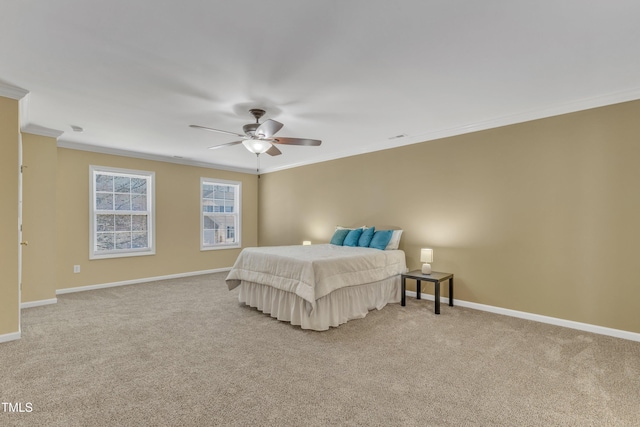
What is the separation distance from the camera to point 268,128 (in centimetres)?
329

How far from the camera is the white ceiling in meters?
1.96

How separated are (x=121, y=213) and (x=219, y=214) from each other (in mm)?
2046

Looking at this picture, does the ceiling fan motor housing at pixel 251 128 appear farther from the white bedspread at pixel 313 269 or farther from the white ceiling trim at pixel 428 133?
the white ceiling trim at pixel 428 133

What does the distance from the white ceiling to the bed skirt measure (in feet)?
7.24

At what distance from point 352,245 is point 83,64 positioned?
13.2 ft

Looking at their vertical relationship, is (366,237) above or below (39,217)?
below

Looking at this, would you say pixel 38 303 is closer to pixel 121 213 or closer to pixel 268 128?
pixel 121 213

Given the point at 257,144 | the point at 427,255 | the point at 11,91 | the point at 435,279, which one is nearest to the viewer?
the point at 11,91

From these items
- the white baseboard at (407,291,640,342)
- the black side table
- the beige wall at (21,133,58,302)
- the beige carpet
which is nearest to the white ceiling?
the beige wall at (21,133,58,302)

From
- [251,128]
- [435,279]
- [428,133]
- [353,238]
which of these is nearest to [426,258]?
[435,279]

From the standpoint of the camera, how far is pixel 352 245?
17.0ft

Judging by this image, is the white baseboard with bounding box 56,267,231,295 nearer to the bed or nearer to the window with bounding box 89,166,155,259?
the window with bounding box 89,166,155,259

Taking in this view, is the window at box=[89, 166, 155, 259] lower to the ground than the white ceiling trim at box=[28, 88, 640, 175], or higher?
lower

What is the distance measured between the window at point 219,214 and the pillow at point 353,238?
3.42 metres
